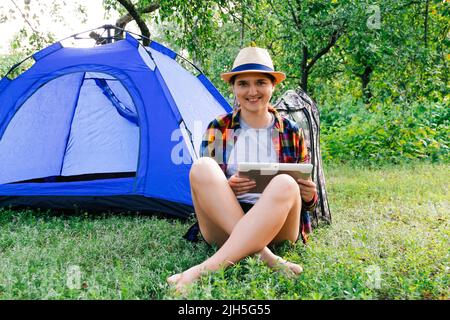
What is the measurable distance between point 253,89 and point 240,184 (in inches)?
19.1

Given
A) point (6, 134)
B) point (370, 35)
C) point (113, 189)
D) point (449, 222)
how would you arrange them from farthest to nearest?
1. point (370, 35)
2. point (6, 134)
3. point (113, 189)
4. point (449, 222)

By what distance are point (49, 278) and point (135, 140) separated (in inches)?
91.2

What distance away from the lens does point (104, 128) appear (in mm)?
4480

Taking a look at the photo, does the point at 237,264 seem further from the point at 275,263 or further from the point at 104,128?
the point at 104,128

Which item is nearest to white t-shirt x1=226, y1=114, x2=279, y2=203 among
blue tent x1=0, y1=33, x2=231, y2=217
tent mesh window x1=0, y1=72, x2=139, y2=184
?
blue tent x1=0, y1=33, x2=231, y2=217

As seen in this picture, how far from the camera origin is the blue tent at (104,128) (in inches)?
140

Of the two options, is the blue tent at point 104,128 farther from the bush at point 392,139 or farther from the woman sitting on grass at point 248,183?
Result: the bush at point 392,139

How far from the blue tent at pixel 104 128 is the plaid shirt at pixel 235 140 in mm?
982

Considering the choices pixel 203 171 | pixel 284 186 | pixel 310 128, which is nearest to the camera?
pixel 284 186

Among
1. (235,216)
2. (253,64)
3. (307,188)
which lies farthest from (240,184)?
(253,64)

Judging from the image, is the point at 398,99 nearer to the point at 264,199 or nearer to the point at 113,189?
the point at 113,189

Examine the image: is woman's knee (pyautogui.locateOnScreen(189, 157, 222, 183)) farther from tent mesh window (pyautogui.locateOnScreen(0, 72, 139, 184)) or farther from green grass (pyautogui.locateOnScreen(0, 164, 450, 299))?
tent mesh window (pyautogui.locateOnScreen(0, 72, 139, 184))
